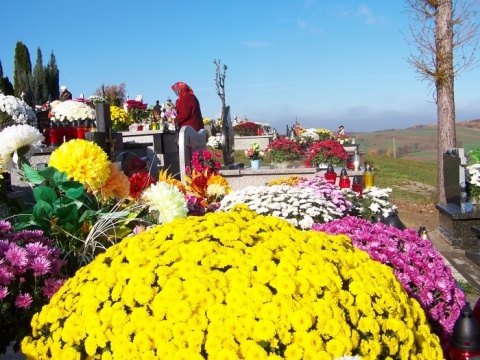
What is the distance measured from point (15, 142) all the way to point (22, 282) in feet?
2.79

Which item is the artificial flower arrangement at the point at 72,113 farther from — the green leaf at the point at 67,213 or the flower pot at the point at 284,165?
the green leaf at the point at 67,213

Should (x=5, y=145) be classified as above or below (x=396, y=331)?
above

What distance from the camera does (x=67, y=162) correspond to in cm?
285

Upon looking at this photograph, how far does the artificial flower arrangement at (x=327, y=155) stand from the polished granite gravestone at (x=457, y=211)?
256 cm

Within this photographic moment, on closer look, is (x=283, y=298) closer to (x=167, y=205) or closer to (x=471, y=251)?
(x=167, y=205)

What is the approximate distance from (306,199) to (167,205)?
10.1ft

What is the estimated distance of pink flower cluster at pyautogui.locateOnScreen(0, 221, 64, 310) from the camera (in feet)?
7.04

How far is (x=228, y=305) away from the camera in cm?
188

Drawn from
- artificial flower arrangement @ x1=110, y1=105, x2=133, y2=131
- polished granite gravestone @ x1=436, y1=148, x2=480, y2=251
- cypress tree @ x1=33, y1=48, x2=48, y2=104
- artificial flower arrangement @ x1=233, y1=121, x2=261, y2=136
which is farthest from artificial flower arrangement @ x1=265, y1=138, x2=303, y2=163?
cypress tree @ x1=33, y1=48, x2=48, y2=104

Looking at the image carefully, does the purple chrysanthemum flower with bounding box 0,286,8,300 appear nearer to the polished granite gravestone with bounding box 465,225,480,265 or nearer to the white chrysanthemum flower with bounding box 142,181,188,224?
A: the white chrysanthemum flower with bounding box 142,181,188,224

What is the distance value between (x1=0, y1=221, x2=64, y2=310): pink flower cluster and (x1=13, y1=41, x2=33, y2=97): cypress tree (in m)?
45.7

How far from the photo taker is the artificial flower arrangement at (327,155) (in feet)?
44.6

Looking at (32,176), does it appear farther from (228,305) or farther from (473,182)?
(473,182)

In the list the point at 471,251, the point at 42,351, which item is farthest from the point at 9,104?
the point at 42,351
